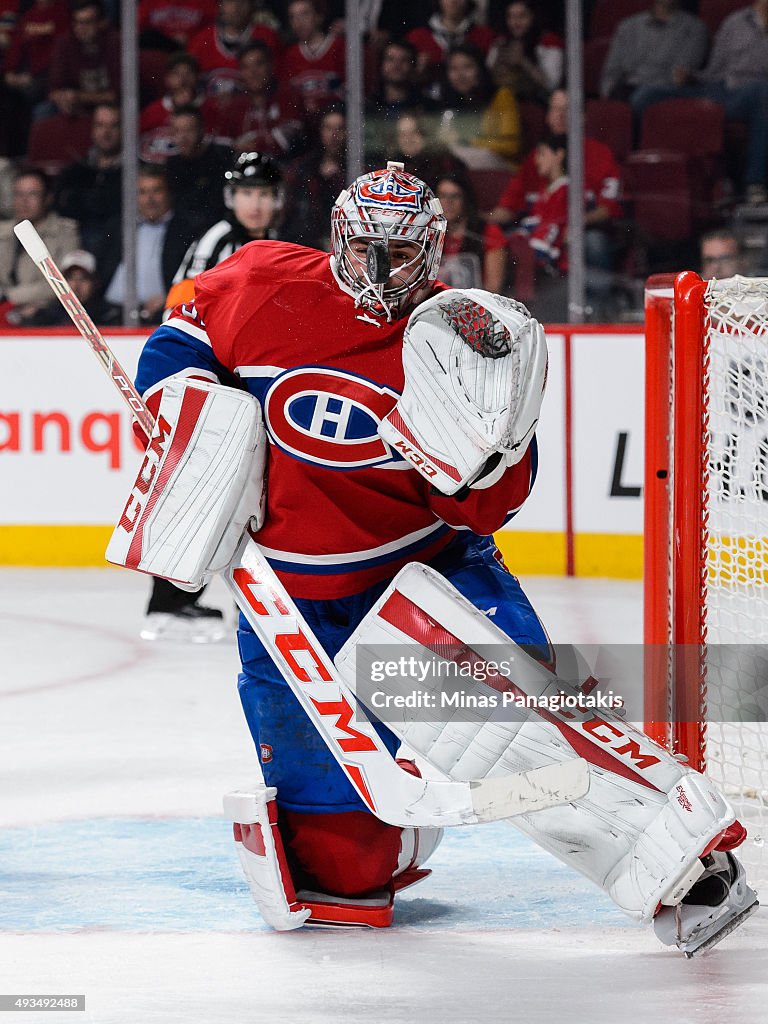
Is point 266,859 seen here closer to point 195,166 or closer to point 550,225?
point 550,225

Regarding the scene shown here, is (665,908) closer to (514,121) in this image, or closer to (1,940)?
(1,940)

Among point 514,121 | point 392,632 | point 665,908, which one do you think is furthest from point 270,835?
point 514,121

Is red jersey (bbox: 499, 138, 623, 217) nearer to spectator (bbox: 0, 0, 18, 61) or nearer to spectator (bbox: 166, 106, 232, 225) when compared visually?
spectator (bbox: 166, 106, 232, 225)

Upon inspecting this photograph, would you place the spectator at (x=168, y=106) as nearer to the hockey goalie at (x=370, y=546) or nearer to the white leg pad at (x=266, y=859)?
the hockey goalie at (x=370, y=546)

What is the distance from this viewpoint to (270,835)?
223 centimetres

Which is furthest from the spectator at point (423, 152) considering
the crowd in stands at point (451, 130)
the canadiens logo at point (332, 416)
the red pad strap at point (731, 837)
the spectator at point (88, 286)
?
the red pad strap at point (731, 837)

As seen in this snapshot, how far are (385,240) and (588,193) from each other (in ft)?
11.6

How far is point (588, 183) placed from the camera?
551 cm

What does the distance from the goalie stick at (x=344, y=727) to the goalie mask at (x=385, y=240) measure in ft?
1.07

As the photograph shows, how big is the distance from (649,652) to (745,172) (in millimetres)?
3493

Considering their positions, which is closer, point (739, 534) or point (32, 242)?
point (32, 242)

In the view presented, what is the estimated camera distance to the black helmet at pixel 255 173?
423 centimetres

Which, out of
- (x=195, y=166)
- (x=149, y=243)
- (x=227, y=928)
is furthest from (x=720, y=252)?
(x=227, y=928)

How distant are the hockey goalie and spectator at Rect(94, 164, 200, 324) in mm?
3349
